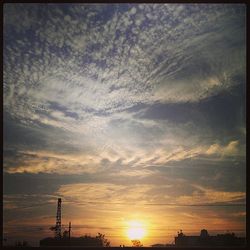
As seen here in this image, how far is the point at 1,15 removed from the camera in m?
2.62

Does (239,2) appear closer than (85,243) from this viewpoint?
Yes

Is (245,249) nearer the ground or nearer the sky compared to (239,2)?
nearer the ground

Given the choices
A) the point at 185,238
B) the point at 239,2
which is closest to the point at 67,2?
the point at 239,2

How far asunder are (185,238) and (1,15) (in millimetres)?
29054

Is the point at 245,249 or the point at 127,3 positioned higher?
the point at 127,3

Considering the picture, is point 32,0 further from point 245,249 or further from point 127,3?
point 245,249

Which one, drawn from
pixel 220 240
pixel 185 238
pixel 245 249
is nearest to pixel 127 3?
Answer: pixel 245 249

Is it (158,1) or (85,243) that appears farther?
(85,243)

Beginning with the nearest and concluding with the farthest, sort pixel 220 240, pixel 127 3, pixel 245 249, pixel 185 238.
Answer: pixel 245 249, pixel 127 3, pixel 220 240, pixel 185 238

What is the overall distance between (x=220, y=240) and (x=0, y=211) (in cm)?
2635

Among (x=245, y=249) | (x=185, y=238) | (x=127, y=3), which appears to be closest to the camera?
(x=245, y=249)
